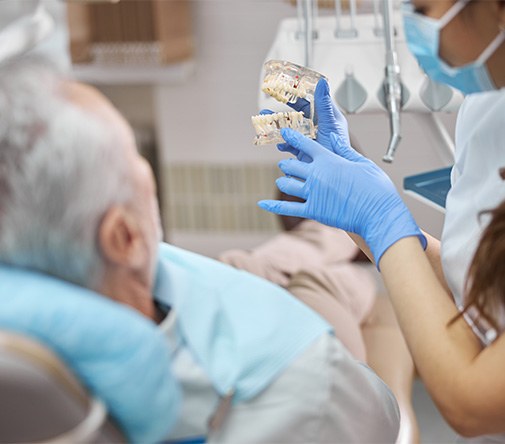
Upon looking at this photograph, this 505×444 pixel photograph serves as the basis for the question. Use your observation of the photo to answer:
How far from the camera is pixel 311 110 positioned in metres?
1.53

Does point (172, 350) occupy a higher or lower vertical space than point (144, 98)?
higher

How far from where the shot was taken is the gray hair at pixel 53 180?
0.98m

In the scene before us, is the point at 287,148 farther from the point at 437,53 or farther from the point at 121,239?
the point at 121,239

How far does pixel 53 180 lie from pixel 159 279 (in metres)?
0.21

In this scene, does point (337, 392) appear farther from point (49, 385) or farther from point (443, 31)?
point (443, 31)

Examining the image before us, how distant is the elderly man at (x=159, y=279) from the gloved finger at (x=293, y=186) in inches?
12.0

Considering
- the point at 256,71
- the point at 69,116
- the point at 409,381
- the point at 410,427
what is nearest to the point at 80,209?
the point at 69,116

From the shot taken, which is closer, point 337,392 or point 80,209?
point 80,209

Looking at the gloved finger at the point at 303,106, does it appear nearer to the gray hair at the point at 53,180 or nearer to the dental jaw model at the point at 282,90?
the dental jaw model at the point at 282,90

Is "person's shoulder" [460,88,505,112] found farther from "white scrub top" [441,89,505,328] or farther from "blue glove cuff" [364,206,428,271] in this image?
"blue glove cuff" [364,206,428,271]

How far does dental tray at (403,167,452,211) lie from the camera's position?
5.90ft

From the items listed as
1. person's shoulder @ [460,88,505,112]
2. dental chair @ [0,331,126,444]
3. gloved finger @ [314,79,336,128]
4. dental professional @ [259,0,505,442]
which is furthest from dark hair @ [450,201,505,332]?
dental chair @ [0,331,126,444]

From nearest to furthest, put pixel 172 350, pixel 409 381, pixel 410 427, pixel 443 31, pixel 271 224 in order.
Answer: pixel 172 350, pixel 443 31, pixel 410 427, pixel 409 381, pixel 271 224

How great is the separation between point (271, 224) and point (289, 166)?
223cm
